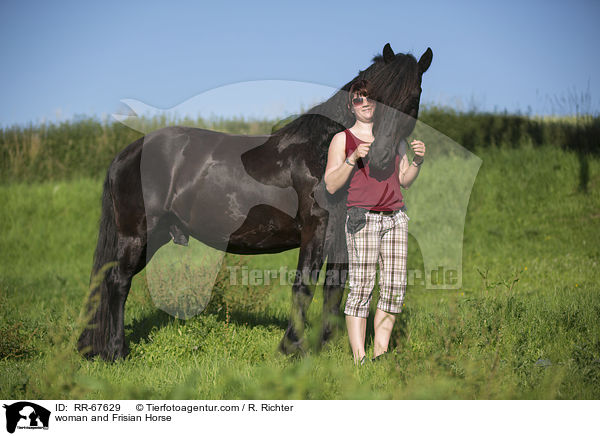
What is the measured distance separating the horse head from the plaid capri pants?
482mm

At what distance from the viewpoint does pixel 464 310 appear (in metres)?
5.29

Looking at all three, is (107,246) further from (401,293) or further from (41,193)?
(41,193)

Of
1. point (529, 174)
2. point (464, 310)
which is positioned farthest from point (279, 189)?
point (529, 174)

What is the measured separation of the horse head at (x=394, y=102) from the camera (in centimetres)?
334

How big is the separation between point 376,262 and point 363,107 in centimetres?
118

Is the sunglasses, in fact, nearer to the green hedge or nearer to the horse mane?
the horse mane

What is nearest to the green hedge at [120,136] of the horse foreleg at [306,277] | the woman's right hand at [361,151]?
the horse foreleg at [306,277]

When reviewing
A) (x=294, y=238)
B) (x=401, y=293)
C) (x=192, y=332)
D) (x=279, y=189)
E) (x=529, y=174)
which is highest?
(x=529, y=174)

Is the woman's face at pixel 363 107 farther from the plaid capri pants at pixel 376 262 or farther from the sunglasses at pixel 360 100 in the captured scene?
the plaid capri pants at pixel 376 262

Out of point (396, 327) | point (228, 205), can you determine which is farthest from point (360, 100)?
point (396, 327)
